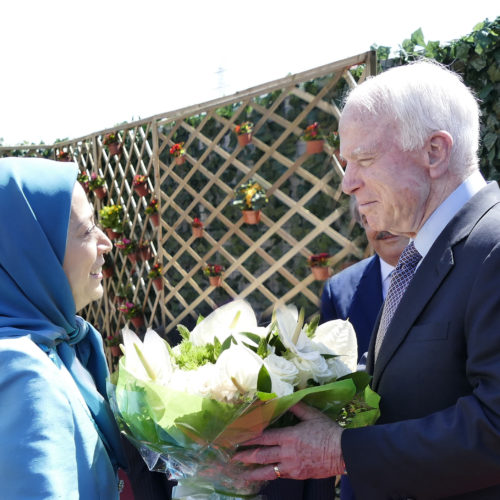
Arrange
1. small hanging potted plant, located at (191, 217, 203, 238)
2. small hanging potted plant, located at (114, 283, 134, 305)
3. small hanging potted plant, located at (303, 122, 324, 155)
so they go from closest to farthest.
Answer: small hanging potted plant, located at (303, 122, 324, 155)
small hanging potted plant, located at (191, 217, 203, 238)
small hanging potted plant, located at (114, 283, 134, 305)

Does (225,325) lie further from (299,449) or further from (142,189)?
(142,189)

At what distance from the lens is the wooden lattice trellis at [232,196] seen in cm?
379

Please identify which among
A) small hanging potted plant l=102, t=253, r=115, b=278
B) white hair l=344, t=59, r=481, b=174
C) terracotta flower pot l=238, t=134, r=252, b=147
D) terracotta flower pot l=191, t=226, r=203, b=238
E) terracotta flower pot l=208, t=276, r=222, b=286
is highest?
terracotta flower pot l=238, t=134, r=252, b=147

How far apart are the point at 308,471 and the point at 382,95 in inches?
33.9

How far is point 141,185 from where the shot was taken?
5.77m

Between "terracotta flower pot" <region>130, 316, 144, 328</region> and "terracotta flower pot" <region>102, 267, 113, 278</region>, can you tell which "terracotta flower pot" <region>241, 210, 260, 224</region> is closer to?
"terracotta flower pot" <region>130, 316, 144, 328</region>

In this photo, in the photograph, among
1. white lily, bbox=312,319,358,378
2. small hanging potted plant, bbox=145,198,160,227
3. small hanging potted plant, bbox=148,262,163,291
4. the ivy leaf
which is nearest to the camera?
white lily, bbox=312,319,358,378

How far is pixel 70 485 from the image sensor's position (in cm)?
110

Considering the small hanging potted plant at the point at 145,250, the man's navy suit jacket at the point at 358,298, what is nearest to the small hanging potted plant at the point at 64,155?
the small hanging potted plant at the point at 145,250

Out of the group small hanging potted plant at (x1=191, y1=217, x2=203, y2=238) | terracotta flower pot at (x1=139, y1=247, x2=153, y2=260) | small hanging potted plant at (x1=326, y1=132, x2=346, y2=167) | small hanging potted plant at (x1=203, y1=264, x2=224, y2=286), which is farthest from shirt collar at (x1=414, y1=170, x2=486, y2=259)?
terracotta flower pot at (x1=139, y1=247, x2=153, y2=260)

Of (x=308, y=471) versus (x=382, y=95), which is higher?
(x=382, y=95)

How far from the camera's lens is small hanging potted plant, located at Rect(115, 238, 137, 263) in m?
6.13

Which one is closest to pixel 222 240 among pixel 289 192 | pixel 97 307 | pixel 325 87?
pixel 289 192

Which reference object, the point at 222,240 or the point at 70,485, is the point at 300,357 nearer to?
the point at 70,485
